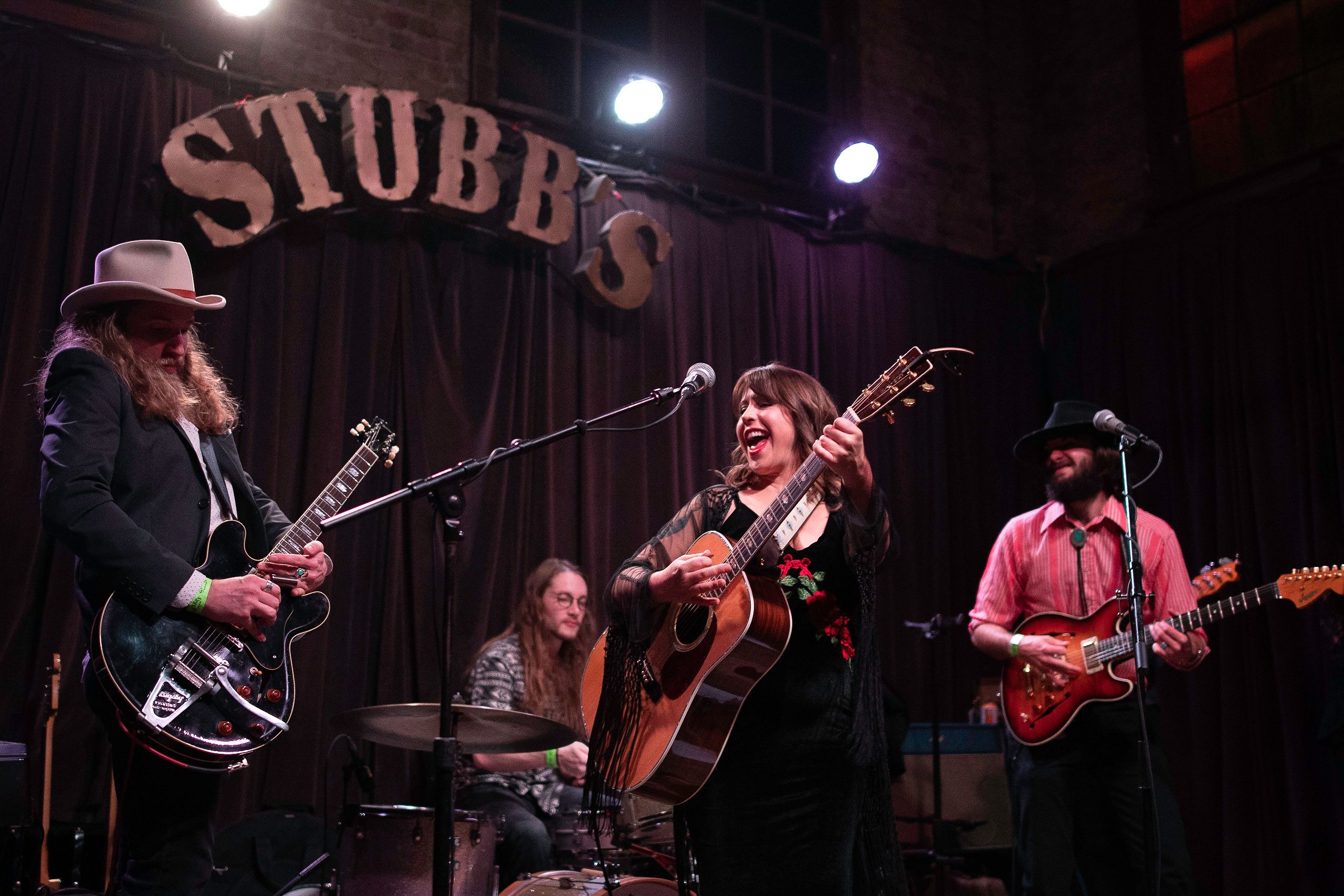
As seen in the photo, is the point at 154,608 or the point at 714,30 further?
the point at 714,30

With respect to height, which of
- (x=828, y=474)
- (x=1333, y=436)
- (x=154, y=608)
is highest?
(x=1333, y=436)

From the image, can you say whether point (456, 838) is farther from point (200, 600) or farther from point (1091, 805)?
point (1091, 805)

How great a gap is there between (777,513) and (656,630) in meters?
0.44

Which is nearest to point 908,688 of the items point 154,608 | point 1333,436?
point 1333,436

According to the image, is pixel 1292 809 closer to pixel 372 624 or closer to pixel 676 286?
pixel 676 286

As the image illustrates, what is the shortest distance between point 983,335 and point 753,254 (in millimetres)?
1818

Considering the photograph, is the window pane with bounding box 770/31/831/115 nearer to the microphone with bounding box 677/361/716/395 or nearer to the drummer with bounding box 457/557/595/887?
the drummer with bounding box 457/557/595/887

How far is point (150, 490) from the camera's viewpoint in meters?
2.74

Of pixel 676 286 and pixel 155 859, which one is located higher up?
pixel 676 286

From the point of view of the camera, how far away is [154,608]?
257 centimetres

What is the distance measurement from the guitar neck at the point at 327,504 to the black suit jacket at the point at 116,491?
78 mm

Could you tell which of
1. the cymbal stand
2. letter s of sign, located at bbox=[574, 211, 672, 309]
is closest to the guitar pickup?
the cymbal stand

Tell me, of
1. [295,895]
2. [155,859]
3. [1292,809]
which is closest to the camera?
[155,859]

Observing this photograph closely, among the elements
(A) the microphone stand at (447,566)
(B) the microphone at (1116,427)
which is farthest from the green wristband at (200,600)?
(B) the microphone at (1116,427)
